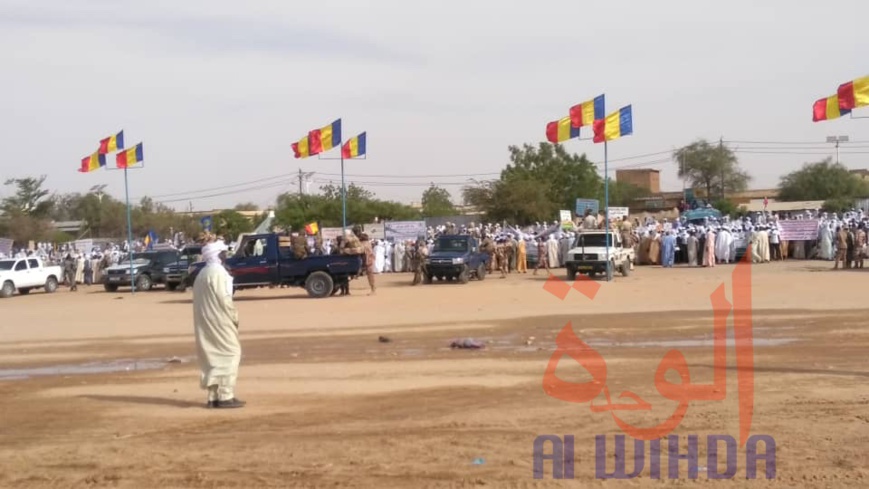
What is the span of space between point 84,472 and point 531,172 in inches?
2783

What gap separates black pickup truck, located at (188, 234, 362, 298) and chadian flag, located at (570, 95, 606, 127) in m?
8.85

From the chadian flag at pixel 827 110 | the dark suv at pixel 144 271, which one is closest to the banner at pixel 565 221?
the chadian flag at pixel 827 110

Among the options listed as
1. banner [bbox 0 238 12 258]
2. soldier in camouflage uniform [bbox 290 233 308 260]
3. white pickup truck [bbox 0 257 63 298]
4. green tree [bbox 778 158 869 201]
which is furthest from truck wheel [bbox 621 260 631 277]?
green tree [bbox 778 158 869 201]

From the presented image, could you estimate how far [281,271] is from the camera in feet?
85.4

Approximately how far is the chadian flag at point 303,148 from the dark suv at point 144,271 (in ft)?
22.1

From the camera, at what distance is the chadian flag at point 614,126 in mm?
28359

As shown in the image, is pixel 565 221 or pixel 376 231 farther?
pixel 376 231

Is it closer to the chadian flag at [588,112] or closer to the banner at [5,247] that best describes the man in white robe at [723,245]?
the chadian flag at [588,112]

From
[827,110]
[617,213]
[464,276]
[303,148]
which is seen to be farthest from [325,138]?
[827,110]

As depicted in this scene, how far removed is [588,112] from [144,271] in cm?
1761

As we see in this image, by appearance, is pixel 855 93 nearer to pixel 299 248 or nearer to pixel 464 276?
pixel 464 276

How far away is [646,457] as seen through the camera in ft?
23.2

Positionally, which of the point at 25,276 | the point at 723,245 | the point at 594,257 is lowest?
the point at 25,276

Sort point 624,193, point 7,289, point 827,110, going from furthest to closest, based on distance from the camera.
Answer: point 624,193, point 7,289, point 827,110
